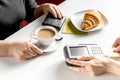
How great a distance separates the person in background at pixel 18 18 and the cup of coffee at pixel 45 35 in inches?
1.5

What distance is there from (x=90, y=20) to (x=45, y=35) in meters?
0.22

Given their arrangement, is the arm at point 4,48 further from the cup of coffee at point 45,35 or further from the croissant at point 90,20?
A: the croissant at point 90,20

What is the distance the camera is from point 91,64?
2.86ft

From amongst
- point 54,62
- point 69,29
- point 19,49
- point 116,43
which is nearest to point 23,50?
point 19,49

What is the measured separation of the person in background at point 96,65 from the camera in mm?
871

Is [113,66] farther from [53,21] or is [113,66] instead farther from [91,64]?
[53,21]

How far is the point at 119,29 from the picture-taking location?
3.53ft

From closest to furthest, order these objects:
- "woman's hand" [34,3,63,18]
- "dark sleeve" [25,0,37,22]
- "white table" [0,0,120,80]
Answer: "white table" [0,0,120,80]
"woman's hand" [34,3,63,18]
"dark sleeve" [25,0,37,22]

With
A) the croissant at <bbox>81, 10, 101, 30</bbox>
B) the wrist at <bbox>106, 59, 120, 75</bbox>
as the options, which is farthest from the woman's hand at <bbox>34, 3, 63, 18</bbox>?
the wrist at <bbox>106, 59, 120, 75</bbox>

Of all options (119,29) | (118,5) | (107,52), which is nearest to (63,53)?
(107,52)

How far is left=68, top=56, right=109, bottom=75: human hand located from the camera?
871 millimetres

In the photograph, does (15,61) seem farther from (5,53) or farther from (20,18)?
(20,18)

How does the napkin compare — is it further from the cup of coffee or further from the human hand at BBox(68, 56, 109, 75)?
the human hand at BBox(68, 56, 109, 75)

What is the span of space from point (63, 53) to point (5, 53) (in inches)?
8.5
